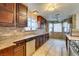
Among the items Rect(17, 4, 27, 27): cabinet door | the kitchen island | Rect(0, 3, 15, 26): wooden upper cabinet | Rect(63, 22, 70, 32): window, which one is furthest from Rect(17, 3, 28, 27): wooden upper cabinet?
the kitchen island

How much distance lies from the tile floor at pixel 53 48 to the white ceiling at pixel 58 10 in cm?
43

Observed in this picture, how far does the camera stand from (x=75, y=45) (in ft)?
6.98

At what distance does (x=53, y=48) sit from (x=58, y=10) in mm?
718

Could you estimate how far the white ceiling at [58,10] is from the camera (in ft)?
6.89

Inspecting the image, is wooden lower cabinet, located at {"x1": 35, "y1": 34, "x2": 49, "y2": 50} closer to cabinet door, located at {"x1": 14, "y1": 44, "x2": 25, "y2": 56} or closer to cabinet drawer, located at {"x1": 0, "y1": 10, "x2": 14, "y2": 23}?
cabinet door, located at {"x1": 14, "y1": 44, "x2": 25, "y2": 56}

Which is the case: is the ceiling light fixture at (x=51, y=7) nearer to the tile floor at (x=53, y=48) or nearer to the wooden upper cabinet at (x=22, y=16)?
the wooden upper cabinet at (x=22, y=16)

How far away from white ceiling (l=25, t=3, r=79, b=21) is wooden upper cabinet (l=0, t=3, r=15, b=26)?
0.33 m

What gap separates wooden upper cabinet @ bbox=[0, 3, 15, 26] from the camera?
200 centimetres

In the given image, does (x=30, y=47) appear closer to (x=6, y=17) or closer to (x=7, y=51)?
(x=7, y=51)

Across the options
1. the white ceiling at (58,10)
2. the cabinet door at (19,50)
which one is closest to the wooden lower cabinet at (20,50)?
the cabinet door at (19,50)


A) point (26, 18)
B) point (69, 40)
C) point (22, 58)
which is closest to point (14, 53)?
point (22, 58)

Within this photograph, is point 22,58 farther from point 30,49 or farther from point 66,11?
point 66,11

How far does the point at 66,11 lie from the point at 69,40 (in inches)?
20.7

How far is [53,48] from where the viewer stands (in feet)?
7.42
